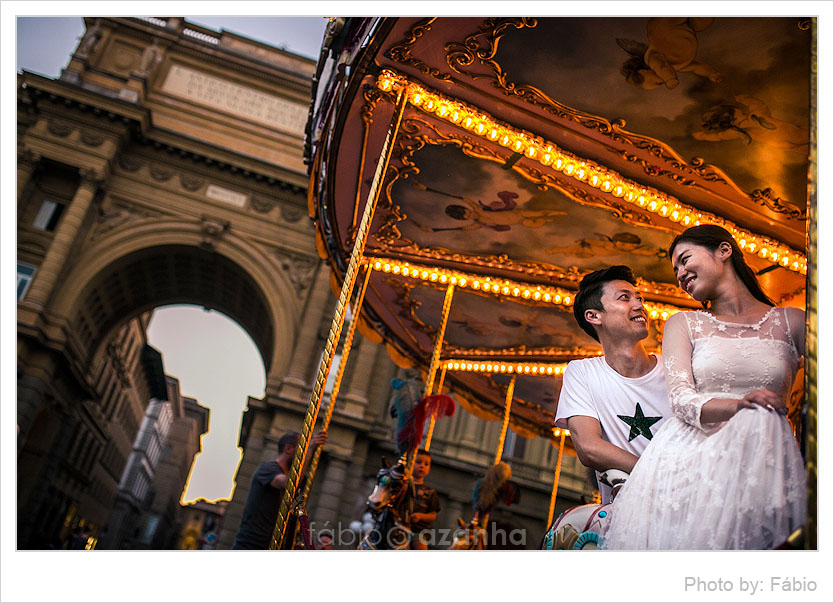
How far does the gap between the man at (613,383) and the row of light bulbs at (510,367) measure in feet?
16.5

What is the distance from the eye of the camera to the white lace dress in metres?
2.00

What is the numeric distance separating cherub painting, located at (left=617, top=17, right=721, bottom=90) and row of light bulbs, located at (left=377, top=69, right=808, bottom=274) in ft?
2.78

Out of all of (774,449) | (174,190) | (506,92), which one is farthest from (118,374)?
(774,449)

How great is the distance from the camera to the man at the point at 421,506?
19.3ft

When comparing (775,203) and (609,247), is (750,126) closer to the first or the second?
(775,203)

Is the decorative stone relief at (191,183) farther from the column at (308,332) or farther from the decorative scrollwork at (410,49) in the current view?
the decorative scrollwork at (410,49)

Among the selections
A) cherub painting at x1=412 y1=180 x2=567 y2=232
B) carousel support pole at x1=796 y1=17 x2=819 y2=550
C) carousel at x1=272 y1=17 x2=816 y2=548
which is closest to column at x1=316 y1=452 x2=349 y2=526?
carousel at x1=272 y1=17 x2=816 y2=548

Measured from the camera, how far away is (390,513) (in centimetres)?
544

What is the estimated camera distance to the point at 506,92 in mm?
4594

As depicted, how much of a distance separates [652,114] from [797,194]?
132 centimetres

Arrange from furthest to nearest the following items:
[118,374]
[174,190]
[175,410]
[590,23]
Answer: [175,410], [118,374], [174,190], [590,23]

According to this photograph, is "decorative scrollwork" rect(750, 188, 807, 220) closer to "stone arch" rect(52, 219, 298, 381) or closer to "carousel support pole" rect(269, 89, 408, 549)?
"carousel support pole" rect(269, 89, 408, 549)

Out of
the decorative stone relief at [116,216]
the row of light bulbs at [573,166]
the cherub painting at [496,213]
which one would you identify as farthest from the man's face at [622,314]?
the decorative stone relief at [116,216]
